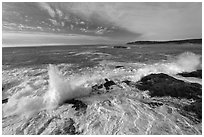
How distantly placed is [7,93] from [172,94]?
45.5 ft

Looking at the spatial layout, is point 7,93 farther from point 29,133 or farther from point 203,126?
point 203,126

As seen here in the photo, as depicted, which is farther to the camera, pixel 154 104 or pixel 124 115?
pixel 154 104

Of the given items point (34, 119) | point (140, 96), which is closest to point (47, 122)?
point (34, 119)

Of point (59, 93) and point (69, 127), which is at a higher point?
point (59, 93)

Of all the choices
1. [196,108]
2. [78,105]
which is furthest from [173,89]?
[78,105]

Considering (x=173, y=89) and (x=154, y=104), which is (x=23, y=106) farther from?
(x=173, y=89)

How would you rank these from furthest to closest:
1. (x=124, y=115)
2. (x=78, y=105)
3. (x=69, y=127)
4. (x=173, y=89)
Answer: (x=173, y=89) < (x=78, y=105) < (x=124, y=115) < (x=69, y=127)

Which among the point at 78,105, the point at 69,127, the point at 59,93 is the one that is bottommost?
the point at 69,127

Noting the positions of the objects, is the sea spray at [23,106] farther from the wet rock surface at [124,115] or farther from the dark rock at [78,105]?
the dark rock at [78,105]

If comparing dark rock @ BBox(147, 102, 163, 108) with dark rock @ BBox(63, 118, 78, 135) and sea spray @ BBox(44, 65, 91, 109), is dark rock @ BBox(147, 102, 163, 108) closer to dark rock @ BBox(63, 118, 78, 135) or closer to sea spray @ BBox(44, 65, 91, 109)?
sea spray @ BBox(44, 65, 91, 109)

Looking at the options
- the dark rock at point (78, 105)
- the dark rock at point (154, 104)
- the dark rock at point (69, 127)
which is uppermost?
the dark rock at point (78, 105)

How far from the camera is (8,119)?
7.69 metres

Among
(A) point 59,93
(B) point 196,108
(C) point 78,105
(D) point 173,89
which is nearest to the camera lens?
(B) point 196,108

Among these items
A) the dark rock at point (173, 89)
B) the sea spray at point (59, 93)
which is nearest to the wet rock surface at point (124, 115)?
the dark rock at point (173, 89)
